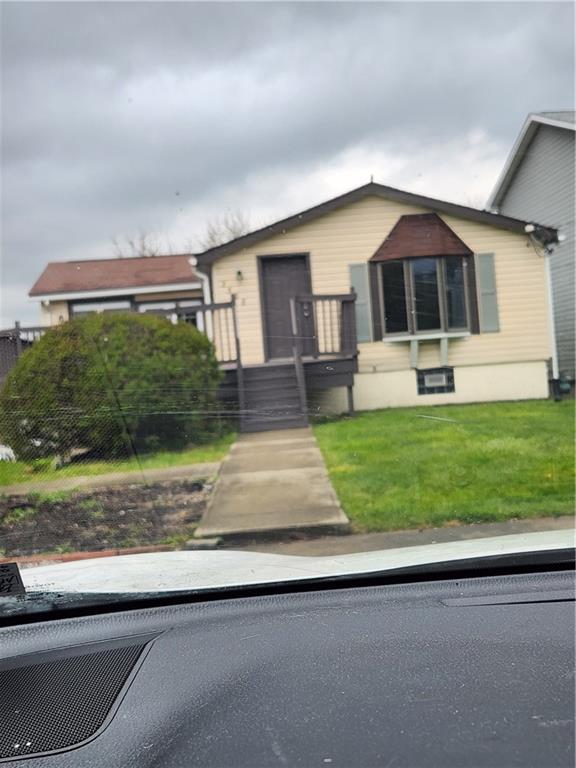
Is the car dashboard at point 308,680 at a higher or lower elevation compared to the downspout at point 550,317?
lower

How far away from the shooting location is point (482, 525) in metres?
5.66

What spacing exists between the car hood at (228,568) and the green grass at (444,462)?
111 inches

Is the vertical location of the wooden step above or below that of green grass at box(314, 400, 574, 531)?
above

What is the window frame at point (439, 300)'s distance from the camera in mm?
7905

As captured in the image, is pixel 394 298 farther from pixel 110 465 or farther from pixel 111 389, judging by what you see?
pixel 110 465

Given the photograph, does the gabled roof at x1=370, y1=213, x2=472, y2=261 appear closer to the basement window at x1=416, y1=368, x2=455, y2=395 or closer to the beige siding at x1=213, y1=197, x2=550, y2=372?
the beige siding at x1=213, y1=197, x2=550, y2=372

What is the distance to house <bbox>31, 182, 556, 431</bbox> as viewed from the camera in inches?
277

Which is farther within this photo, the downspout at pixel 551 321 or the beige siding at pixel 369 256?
the downspout at pixel 551 321

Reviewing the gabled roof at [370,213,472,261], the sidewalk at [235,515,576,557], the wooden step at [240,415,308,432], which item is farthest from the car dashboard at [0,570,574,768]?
the gabled roof at [370,213,472,261]

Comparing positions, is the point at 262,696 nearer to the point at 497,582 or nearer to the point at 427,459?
the point at 497,582

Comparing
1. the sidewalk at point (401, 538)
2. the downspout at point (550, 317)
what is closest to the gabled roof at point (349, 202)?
the downspout at point (550, 317)

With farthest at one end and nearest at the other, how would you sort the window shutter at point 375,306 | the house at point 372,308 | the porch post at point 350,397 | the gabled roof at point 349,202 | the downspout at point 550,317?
the downspout at point 550,317
the gabled roof at point 349,202
the window shutter at point 375,306
the porch post at point 350,397
the house at point 372,308

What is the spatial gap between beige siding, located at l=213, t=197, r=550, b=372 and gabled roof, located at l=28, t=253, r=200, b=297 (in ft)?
1.84

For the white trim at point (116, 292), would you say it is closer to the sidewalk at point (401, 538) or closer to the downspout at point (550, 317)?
the sidewalk at point (401, 538)
